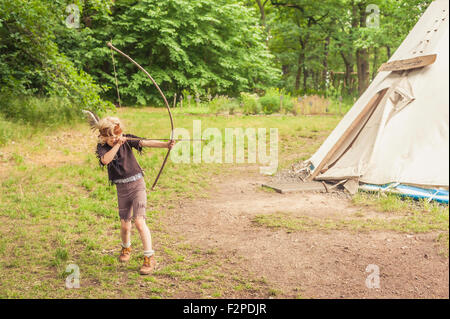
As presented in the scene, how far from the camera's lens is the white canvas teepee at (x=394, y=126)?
202cm

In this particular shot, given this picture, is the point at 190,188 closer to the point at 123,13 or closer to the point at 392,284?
the point at 392,284

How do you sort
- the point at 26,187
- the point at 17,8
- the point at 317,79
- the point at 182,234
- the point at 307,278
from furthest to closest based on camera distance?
1. the point at 317,79
2. the point at 17,8
3. the point at 26,187
4. the point at 182,234
5. the point at 307,278

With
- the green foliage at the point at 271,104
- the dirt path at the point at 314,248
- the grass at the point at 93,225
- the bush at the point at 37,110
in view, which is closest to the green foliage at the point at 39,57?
the bush at the point at 37,110

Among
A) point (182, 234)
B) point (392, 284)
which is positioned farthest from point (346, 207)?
point (392, 284)

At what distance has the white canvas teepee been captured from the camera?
202cm

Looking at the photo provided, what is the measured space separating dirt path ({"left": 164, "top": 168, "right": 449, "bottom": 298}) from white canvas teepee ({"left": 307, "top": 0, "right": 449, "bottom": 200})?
0.57 meters

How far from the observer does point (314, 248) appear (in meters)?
4.13

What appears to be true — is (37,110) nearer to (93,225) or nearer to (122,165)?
(93,225)

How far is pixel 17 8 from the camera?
7.92m

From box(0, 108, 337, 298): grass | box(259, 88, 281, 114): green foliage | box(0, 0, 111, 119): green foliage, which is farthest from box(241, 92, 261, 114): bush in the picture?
box(0, 0, 111, 119): green foliage

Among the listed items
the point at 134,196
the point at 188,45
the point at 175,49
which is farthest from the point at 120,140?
the point at 188,45

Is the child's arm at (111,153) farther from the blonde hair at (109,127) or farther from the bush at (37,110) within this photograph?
the bush at (37,110)

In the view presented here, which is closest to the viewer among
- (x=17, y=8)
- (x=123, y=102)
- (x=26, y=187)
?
(x=26, y=187)

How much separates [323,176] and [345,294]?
3.80 m
